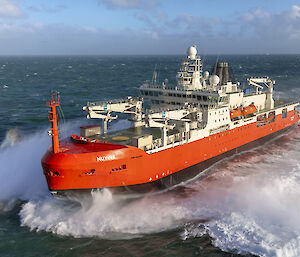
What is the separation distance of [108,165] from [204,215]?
7675 millimetres

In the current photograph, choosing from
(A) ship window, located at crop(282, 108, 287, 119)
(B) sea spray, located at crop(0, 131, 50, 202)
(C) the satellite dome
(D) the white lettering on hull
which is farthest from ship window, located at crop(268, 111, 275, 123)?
(B) sea spray, located at crop(0, 131, 50, 202)

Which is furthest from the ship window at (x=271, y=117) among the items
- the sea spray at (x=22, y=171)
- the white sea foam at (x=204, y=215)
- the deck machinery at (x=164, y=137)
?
the sea spray at (x=22, y=171)

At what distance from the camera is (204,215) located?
70.2 ft

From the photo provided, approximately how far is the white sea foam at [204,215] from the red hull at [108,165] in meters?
1.51

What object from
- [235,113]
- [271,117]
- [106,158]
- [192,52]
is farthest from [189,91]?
[271,117]

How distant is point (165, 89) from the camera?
102 feet

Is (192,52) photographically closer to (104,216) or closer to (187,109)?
(187,109)

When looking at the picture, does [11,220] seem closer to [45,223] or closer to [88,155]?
[45,223]

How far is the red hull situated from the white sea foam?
4.95 ft

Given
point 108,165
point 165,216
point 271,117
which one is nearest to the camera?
point 108,165

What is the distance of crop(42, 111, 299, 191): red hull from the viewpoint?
788 inches

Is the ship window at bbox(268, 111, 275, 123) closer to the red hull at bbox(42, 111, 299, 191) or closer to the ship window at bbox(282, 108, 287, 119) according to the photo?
the ship window at bbox(282, 108, 287, 119)

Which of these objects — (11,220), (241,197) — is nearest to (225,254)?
(241,197)

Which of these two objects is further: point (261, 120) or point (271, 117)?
point (271, 117)
